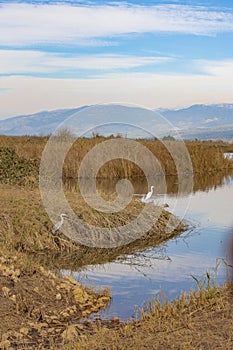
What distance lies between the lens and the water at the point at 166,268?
856 centimetres

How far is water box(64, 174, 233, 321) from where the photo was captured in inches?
337

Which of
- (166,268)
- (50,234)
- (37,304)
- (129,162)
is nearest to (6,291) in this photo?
(37,304)

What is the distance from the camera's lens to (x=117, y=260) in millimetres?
11156

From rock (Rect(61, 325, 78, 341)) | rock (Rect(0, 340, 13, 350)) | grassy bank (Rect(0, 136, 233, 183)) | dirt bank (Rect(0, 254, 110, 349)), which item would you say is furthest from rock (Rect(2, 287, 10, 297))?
grassy bank (Rect(0, 136, 233, 183))

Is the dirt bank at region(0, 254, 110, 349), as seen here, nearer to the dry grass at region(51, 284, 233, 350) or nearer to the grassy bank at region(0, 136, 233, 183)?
the dry grass at region(51, 284, 233, 350)

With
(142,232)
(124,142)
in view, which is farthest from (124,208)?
(124,142)

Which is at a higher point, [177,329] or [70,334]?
[177,329]

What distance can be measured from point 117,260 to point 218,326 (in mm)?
5121

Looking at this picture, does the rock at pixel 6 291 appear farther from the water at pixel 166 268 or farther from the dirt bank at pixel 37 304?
the water at pixel 166 268

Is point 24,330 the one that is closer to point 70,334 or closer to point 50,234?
point 70,334

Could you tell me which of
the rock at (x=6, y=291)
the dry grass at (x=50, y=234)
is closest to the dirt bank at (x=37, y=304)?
the rock at (x=6, y=291)

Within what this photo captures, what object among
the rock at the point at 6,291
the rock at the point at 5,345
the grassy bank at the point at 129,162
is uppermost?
the grassy bank at the point at 129,162

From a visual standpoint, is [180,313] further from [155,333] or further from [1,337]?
[1,337]

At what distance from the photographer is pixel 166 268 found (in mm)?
10430
